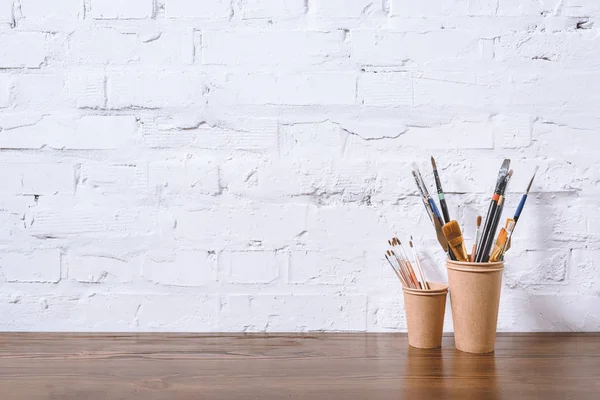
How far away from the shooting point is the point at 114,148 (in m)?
0.97

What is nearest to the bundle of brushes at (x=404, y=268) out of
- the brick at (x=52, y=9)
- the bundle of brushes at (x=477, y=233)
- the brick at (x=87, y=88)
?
the bundle of brushes at (x=477, y=233)

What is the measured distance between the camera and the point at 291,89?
3.17 feet

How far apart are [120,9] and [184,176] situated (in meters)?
0.32

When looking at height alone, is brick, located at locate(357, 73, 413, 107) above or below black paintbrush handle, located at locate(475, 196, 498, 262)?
above

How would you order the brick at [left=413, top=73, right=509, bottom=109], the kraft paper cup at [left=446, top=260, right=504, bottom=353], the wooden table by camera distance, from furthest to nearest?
1. the brick at [left=413, top=73, right=509, bottom=109]
2. the kraft paper cup at [left=446, top=260, right=504, bottom=353]
3. the wooden table

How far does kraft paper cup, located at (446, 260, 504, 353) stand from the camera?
823 mm

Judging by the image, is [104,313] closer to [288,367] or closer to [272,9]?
[288,367]

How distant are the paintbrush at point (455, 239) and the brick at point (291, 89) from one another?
0.29 metres

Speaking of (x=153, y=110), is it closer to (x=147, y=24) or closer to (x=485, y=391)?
(x=147, y=24)

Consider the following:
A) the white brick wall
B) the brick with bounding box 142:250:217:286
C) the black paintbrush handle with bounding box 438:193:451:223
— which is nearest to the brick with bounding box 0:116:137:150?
the white brick wall

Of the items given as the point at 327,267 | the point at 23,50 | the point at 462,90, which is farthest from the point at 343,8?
the point at 23,50

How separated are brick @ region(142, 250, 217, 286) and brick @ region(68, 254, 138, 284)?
0.03m

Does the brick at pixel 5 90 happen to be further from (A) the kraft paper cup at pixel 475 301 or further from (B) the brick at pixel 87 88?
(A) the kraft paper cup at pixel 475 301

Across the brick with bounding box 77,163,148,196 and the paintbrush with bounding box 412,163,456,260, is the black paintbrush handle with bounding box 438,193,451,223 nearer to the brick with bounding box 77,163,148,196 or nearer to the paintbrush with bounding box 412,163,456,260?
the paintbrush with bounding box 412,163,456,260
